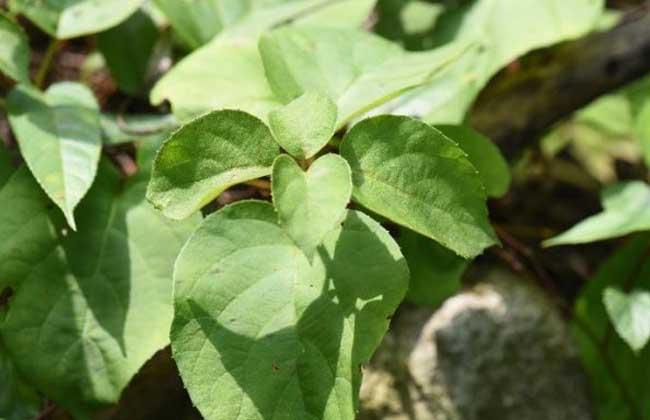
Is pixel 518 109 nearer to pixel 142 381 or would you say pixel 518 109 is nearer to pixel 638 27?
pixel 638 27

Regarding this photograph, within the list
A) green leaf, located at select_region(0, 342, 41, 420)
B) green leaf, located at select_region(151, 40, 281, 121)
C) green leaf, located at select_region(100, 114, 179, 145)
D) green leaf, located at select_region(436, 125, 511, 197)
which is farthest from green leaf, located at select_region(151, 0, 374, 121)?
green leaf, located at select_region(0, 342, 41, 420)

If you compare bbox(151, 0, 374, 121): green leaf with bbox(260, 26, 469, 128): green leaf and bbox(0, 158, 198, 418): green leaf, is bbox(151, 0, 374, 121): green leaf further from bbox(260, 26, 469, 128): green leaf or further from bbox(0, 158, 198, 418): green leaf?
bbox(0, 158, 198, 418): green leaf

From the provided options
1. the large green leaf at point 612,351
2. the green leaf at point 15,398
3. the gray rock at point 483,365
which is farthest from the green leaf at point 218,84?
the large green leaf at point 612,351

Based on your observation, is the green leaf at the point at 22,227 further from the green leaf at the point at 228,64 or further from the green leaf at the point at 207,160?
the green leaf at the point at 207,160

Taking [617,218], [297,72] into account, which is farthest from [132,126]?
[617,218]

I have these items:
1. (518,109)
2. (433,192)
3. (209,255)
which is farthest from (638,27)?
(209,255)

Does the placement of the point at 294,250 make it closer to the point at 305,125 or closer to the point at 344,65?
the point at 305,125

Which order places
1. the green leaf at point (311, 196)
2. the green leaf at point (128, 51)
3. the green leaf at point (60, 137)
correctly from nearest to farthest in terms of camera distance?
the green leaf at point (311, 196), the green leaf at point (60, 137), the green leaf at point (128, 51)
